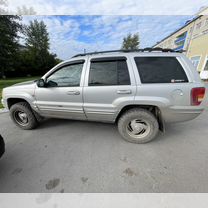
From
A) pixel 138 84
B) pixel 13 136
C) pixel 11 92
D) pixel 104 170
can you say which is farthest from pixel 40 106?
pixel 138 84

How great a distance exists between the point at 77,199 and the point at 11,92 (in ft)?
9.75

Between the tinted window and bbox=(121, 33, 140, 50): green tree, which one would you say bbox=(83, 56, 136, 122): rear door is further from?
bbox=(121, 33, 140, 50): green tree

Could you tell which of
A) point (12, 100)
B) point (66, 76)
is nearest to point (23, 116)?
point (12, 100)

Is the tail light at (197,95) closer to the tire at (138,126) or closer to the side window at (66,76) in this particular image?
the tire at (138,126)

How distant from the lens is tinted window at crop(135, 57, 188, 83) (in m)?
2.15

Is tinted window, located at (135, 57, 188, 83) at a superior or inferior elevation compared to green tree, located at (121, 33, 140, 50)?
inferior

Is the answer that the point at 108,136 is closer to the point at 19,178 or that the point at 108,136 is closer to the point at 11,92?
the point at 19,178

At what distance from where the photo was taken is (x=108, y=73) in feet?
7.92

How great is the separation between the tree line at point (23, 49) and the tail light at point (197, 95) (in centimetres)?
1440

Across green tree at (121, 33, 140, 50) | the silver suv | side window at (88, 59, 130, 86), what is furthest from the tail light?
green tree at (121, 33, 140, 50)

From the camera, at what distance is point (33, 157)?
7.51 ft

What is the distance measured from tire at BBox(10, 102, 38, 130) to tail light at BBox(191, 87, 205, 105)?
145 inches

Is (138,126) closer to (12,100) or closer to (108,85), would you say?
(108,85)

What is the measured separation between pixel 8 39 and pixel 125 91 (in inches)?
547
